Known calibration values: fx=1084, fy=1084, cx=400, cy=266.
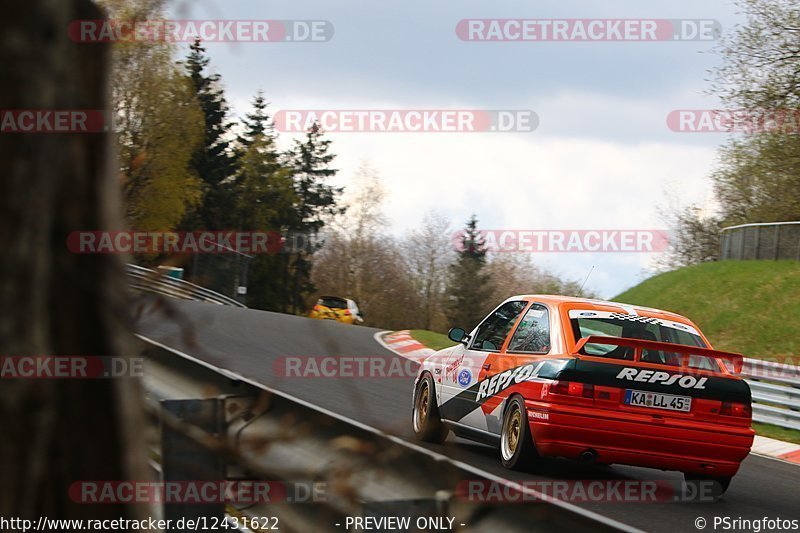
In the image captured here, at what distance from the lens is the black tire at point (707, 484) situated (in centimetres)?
917

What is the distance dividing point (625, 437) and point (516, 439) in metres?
0.97

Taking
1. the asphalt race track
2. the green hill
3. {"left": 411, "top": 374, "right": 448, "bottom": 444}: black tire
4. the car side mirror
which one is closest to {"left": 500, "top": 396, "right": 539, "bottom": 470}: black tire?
the asphalt race track

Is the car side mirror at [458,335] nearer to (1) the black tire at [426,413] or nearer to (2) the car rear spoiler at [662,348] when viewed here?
(1) the black tire at [426,413]

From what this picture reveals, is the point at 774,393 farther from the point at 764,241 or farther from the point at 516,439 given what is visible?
the point at 764,241

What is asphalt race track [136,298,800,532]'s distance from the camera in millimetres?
2191

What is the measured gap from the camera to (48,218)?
2025 mm

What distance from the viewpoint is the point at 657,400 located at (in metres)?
8.66

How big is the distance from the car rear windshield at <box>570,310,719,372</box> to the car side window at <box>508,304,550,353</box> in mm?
256

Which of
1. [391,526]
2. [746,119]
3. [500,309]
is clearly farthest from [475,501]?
[746,119]

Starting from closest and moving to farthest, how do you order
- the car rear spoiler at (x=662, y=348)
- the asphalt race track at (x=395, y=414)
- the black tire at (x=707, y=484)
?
the asphalt race track at (x=395, y=414)
the car rear spoiler at (x=662, y=348)
the black tire at (x=707, y=484)

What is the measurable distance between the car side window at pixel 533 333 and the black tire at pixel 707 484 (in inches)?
65.4

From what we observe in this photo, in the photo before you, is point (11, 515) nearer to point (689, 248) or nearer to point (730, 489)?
point (730, 489)

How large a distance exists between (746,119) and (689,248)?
27.8 meters

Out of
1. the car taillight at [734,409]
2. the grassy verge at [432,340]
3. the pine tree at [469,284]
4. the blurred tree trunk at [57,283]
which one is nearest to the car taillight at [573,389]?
the car taillight at [734,409]
